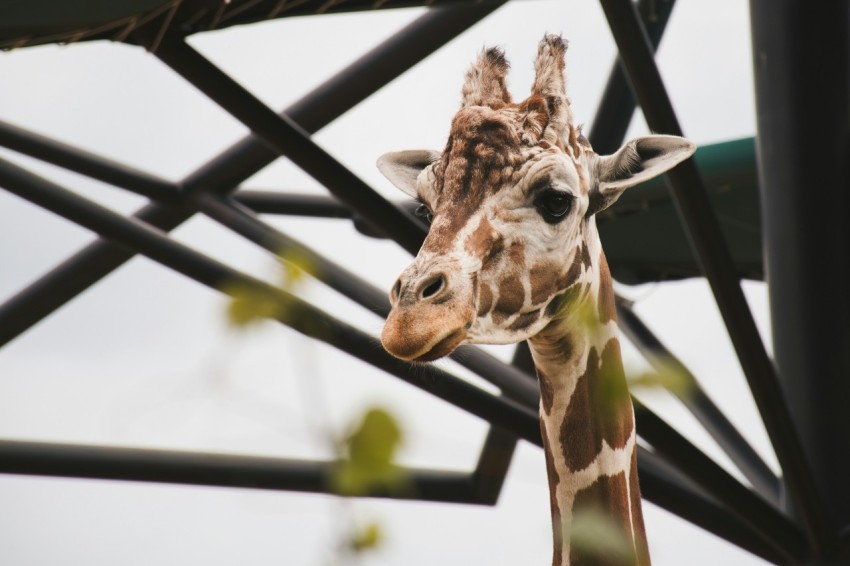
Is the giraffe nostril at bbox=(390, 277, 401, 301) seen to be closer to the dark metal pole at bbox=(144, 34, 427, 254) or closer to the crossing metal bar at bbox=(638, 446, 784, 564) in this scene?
the dark metal pole at bbox=(144, 34, 427, 254)

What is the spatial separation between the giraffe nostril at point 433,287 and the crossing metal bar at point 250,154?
2.28 metres

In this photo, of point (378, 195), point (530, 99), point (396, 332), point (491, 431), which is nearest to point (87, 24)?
point (378, 195)

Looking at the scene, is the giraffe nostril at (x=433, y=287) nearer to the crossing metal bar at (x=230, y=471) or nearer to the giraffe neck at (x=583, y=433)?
the giraffe neck at (x=583, y=433)

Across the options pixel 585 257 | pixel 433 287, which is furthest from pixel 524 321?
pixel 433 287

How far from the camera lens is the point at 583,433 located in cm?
370

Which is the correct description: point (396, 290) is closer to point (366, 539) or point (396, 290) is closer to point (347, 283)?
point (366, 539)

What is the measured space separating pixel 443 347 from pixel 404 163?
1.49 m

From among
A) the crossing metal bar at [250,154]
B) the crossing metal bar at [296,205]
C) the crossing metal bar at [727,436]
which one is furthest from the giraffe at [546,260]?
the crossing metal bar at [727,436]

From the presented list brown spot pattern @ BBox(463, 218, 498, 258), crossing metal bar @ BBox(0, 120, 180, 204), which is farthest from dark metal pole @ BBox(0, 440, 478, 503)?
brown spot pattern @ BBox(463, 218, 498, 258)

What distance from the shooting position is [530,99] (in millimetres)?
3615

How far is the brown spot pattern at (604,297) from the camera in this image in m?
3.86

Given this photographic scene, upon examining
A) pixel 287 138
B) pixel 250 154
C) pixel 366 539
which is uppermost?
pixel 250 154

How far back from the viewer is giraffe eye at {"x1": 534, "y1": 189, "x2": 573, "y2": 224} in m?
3.36

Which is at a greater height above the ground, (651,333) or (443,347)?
(651,333)
